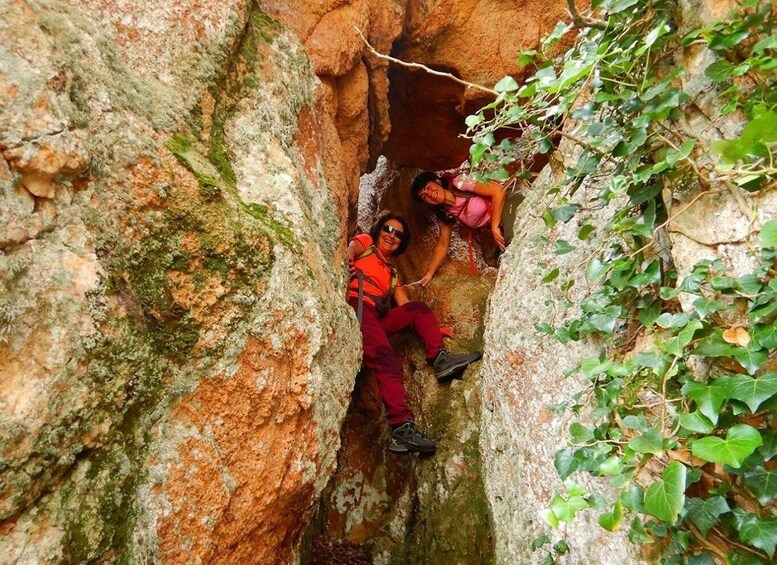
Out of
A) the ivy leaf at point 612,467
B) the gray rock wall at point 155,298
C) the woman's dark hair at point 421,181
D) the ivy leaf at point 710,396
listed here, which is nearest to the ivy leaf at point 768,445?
the ivy leaf at point 710,396

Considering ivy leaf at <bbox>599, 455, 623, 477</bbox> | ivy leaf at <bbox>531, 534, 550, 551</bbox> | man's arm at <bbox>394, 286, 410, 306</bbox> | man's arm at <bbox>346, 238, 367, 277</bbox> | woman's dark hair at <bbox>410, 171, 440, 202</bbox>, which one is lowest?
ivy leaf at <bbox>531, 534, 550, 551</bbox>

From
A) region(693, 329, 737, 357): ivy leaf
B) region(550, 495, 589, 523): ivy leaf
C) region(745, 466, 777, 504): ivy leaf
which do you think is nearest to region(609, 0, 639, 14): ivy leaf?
region(693, 329, 737, 357): ivy leaf

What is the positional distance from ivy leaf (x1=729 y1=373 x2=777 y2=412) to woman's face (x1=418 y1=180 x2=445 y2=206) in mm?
4613

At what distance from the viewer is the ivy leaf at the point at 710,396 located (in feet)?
4.06

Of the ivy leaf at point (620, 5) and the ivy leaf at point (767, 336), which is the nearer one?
the ivy leaf at point (767, 336)

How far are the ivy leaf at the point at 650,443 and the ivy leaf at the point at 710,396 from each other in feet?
0.42

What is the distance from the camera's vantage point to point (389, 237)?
526 centimetres

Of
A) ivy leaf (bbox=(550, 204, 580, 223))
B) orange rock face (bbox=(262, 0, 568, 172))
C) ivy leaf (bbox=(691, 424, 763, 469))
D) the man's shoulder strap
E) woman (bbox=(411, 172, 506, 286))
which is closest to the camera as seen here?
ivy leaf (bbox=(691, 424, 763, 469))

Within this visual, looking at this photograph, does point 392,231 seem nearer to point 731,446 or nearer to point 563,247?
point 563,247

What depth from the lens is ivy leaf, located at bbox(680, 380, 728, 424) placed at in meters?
1.24

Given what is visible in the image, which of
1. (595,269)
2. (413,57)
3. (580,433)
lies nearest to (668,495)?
(580,433)

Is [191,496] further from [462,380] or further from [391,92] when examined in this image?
[391,92]

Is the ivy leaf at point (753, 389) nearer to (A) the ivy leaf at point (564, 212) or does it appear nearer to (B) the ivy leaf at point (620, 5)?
(A) the ivy leaf at point (564, 212)

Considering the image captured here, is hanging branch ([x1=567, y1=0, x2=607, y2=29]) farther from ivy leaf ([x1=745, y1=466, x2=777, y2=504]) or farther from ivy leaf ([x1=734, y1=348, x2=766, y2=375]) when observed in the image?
ivy leaf ([x1=745, y1=466, x2=777, y2=504])
